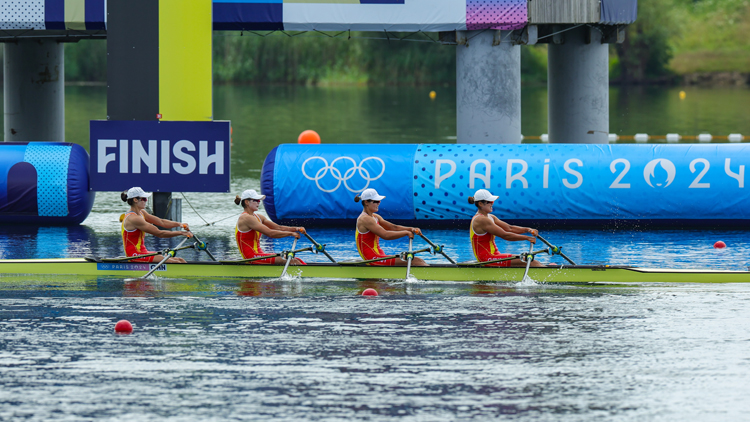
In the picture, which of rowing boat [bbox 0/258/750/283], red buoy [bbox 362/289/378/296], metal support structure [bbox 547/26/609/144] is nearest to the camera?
red buoy [bbox 362/289/378/296]

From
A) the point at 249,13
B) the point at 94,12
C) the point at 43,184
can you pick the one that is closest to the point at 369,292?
the point at 43,184

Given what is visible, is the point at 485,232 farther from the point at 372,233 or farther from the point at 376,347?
the point at 376,347

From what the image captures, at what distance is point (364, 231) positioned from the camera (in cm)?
1616

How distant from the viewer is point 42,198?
21203mm

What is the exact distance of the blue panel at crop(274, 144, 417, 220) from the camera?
69.2ft

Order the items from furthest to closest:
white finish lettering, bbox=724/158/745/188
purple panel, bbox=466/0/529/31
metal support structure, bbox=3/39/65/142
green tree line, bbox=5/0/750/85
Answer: green tree line, bbox=5/0/750/85
metal support structure, bbox=3/39/65/142
purple panel, bbox=466/0/529/31
white finish lettering, bbox=724/158/745/188

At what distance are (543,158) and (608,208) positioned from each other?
1.65 m

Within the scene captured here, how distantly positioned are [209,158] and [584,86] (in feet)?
38.2

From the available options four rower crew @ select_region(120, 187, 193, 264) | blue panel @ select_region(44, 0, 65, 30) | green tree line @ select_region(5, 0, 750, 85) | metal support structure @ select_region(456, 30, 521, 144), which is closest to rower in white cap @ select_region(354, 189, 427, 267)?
four rower crew @ select_region(120, 187, 193, 264)

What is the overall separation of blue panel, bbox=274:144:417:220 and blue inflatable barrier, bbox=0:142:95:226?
410 centimetres

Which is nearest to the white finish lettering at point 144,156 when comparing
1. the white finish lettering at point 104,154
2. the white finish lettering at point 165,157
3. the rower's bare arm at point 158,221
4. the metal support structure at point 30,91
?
the white finish lettering at point 165,157

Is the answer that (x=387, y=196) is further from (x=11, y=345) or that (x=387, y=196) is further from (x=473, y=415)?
(x=473, y=415)

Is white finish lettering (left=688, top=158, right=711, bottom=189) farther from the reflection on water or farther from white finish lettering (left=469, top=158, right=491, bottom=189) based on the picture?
the reflection on water

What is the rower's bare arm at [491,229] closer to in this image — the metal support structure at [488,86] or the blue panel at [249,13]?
the metal support structure at [488,86]
